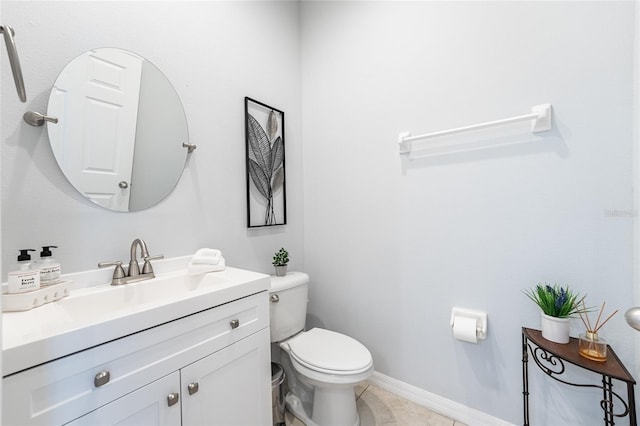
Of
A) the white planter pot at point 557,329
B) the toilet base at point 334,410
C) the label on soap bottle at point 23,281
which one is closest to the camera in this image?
the label on soap bottle at point 23,281

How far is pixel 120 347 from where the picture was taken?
75 centimetres

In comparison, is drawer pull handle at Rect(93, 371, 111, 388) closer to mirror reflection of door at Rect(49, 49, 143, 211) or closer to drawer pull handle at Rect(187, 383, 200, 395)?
drawer pull handle at Rect(187, 383, 200, 395)

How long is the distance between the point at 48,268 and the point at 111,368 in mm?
459

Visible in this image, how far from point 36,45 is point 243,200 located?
100 centimetres

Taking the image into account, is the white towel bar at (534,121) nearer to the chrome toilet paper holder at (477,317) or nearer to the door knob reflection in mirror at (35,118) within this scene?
the chrome toilet paper holder at (477,317)

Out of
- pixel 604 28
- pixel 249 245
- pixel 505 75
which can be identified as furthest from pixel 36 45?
pixel 604 28

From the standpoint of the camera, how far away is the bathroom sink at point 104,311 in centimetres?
63

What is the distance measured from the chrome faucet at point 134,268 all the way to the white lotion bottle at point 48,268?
149 mm

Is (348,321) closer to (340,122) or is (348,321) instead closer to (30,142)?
(340,122)

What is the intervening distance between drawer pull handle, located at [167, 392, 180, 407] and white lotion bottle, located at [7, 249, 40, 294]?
0.55 meters

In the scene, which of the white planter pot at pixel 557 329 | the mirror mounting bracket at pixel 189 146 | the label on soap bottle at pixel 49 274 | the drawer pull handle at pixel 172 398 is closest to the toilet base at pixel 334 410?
the drawer pull handle at pixel 172 398

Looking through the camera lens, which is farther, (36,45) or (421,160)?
(421,160)

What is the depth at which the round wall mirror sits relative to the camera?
103 centimetres

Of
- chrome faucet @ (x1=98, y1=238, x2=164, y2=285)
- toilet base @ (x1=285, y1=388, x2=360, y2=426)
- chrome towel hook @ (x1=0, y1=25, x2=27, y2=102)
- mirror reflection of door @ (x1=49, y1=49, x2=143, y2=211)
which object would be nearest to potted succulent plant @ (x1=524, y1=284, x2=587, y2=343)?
toilet base @ (x1=285, y1=388, x2=360, y2=426)
